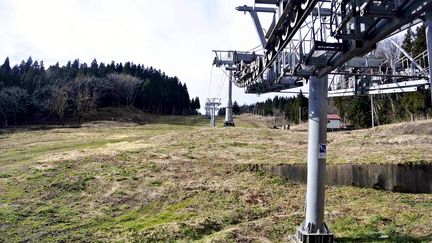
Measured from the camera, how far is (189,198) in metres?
12.2

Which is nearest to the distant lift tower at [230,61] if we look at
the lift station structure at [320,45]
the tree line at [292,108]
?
the lift station structure at [320,45]

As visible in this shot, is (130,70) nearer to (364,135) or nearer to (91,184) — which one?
(364,135)

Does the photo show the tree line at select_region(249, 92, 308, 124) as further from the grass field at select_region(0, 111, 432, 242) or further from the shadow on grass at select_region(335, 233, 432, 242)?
the shadow on grass at select_region(335, 233, 432, 242)

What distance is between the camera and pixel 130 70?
84.9 meters

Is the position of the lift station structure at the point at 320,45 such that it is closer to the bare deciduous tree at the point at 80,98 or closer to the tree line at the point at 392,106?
the tree line at the point at 392,106

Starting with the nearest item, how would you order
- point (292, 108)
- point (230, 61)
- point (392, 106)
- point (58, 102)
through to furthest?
1. point (230, 61)
2. point (392, 106)
3. point (58, 102)
4. point (292, 108)

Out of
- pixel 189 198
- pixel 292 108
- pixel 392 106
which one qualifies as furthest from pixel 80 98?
pixel 189 198

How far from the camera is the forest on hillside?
178ft

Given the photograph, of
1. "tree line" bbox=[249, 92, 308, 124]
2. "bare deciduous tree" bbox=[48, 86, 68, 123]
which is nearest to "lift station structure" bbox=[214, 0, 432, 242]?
"tree line" bbox=[249, 92, 308, 124]

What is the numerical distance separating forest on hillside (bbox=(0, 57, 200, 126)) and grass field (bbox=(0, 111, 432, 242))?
34.6 metres

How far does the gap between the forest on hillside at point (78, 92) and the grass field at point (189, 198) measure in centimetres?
3460

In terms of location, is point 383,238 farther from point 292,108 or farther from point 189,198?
point 292,108

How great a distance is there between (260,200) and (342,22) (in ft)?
26.5

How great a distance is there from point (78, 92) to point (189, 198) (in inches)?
1952
